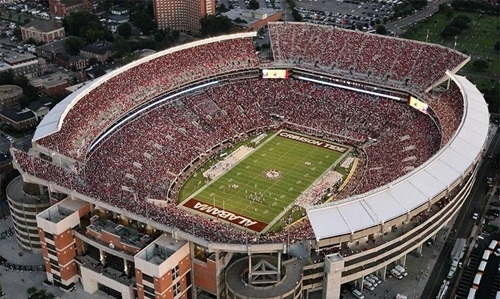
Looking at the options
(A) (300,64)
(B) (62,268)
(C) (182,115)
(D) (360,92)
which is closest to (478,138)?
(D) (360,92)

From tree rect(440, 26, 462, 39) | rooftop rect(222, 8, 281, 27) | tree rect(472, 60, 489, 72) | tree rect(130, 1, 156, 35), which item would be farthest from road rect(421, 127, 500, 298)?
tree rect(130, 1, 156, 35)

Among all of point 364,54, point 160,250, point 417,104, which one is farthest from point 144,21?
point 160,250

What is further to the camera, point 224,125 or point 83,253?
point 224,125

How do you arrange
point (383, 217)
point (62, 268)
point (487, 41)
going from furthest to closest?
point (487, 41) < point (62, 268) < point (383, 217)

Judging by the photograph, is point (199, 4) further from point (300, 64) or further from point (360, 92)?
point (360, 92)

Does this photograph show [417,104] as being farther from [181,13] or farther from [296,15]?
[181,13]

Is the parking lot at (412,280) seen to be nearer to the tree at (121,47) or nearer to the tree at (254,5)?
the tree at (121,47)
